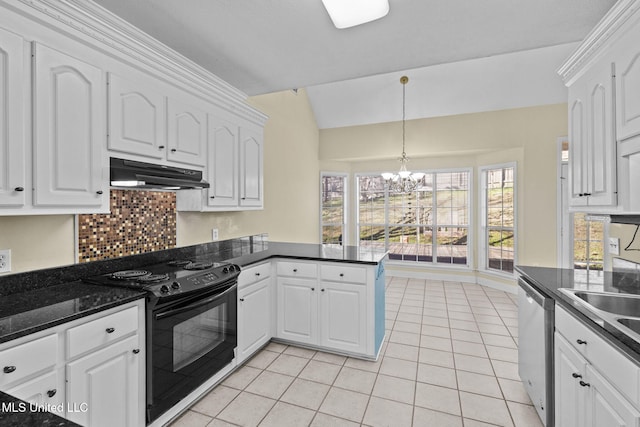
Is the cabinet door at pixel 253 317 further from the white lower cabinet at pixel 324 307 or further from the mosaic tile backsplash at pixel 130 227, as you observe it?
the mosaic tile backsplash at pixel 130 227

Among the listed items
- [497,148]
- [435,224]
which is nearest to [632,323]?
[497,148]

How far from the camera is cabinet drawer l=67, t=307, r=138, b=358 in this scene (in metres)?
1.42

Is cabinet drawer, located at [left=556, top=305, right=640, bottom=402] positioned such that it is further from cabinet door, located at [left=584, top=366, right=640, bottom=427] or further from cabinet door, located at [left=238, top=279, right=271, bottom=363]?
cabinet door, located at [left=238, top=279, right=271, bottom=363]

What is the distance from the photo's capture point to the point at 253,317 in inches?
111

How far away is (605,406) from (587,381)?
0.49 ft

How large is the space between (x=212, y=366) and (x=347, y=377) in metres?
1.06

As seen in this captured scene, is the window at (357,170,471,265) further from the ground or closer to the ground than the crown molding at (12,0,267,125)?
closer to the ground

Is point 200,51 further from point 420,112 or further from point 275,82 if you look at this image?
point 420,112

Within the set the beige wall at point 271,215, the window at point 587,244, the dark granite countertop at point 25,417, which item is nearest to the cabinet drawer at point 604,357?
the dark granite countertop at point 25,417

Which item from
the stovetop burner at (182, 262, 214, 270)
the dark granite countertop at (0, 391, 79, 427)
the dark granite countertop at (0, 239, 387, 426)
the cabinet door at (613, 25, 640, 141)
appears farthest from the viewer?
the stovetop burner at (182, 262, 214, 270)

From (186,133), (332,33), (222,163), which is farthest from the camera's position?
(222,163)

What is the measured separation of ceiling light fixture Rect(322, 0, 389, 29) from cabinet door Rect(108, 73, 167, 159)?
1.33m

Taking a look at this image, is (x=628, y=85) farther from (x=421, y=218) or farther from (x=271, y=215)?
(x=421, y=218)

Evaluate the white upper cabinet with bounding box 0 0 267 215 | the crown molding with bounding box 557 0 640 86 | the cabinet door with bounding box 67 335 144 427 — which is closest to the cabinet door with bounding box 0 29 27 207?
the white upper cabinet with bounding box 0 0 267 215
